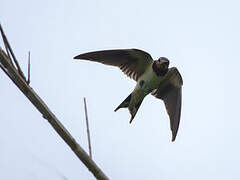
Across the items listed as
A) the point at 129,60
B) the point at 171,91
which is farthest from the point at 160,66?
the point at 171,91

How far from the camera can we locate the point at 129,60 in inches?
176

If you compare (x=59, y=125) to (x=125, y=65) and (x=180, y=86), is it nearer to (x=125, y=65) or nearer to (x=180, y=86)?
(x=125, y=65)

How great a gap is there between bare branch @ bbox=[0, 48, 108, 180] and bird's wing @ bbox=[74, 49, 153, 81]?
→ 6.91 ft

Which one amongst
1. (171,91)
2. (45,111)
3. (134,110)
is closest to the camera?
(45,111)

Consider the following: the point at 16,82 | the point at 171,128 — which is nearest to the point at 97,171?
the point at 16,82

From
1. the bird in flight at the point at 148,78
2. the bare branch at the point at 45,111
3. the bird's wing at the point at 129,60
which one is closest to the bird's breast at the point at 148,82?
the bird in flight at the point at 148,78

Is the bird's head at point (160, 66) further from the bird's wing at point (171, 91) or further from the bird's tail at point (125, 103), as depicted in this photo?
the bird's tail at point (125, 103)

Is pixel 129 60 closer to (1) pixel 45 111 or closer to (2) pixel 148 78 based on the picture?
(2) pixel 148 78

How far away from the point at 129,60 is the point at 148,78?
10.7 inches

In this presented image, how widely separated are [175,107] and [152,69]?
0.47 m

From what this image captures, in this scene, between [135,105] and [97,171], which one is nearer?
[97,171]

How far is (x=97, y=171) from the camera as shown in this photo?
1704mm

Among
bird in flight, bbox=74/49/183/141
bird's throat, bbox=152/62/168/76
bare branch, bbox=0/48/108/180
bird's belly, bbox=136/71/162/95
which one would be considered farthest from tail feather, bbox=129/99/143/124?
bare branch, bbox=0/48/108/180

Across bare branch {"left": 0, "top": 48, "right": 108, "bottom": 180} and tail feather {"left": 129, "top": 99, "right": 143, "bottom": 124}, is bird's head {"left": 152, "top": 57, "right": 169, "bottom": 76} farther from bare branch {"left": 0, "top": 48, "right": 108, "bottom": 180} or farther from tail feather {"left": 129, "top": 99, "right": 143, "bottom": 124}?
bare branch {"left": 0, "top": 48, "right": 108, "bottom": 180}
